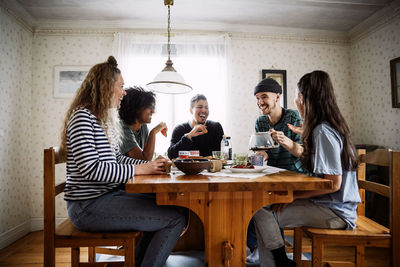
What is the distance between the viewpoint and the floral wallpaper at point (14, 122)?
2.75 meters

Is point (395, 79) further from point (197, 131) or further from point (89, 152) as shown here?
point (89, 152)

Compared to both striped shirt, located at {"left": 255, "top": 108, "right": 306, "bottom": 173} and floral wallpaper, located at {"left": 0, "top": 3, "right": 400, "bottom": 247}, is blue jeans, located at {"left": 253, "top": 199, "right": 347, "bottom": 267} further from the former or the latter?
floral wallpaper, located at {"left": 0, "top": 3, "right": 400, "bottom": 247}

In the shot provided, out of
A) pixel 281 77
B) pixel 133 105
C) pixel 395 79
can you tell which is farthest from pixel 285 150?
pixel 395 79

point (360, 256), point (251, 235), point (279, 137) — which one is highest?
point (279, 137)

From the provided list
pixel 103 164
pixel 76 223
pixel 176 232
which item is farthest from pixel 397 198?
pixel 76 223

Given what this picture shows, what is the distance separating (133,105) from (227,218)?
1285 millimetres

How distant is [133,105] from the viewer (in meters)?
2.12

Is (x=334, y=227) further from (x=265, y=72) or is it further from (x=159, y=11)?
(x=159, y=11)

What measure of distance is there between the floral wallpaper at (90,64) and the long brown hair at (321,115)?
2077 mm

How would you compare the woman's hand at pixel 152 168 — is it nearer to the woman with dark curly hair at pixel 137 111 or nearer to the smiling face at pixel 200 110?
the woman with dark curly hair at pixel 137 111

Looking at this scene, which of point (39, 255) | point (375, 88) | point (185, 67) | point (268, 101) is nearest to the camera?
point (268, 101)

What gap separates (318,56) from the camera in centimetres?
375

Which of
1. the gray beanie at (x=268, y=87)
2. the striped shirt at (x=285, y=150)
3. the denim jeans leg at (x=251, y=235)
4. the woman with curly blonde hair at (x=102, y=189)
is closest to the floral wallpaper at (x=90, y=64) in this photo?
the gray beanie at (x=268, y=87)

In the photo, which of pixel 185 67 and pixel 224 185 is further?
pixel 185 67
